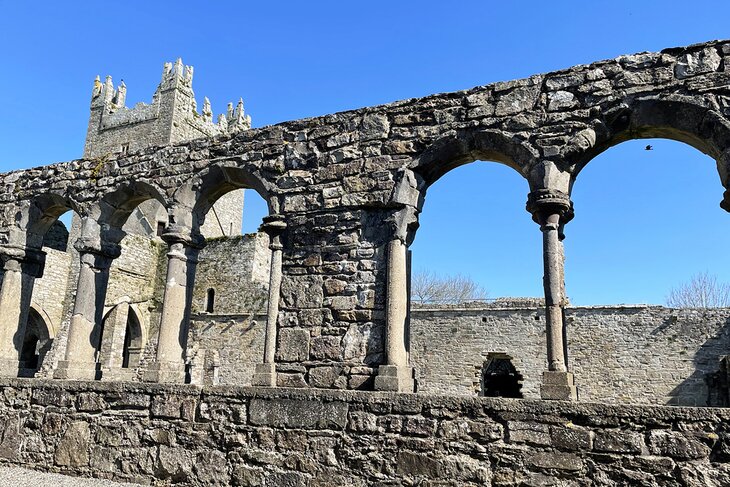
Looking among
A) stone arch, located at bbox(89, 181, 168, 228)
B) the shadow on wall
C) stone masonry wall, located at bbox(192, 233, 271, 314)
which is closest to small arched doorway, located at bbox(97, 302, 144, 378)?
stone masonry wall, located at bbox(192, 233, 271, 314)

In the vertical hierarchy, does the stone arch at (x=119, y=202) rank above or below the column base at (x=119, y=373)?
above

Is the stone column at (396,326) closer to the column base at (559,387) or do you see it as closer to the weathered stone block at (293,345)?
the weathered stone block at (293,345)

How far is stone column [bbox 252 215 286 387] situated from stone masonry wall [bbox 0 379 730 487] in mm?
419

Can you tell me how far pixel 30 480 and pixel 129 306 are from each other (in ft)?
46.0

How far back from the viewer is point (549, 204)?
5.60 meters

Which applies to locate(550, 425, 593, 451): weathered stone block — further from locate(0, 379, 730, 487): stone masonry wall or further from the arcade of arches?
the arcade of arches

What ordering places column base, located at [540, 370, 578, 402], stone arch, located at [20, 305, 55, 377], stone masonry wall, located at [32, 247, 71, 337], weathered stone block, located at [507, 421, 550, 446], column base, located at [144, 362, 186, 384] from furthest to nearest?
stone masonry wall, located at [32, 247, 71, 337] < stone arch, located at [20, 305, 55, 377] < column base, located at [144, 362, 186, 384] < column base, located at [540, 370, 578, 402] < weathered stone block, located at [507, 421, 550, 446]

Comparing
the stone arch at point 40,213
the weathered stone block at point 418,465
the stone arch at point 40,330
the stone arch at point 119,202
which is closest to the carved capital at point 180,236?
the stone arch at point 119,202

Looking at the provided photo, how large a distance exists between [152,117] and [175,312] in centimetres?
2964

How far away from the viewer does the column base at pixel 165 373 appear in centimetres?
674

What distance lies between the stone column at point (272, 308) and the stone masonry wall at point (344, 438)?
1.37ft

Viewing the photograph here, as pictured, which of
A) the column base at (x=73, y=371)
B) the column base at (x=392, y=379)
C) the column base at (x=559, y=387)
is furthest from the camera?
the column base at (x=73, y=371)

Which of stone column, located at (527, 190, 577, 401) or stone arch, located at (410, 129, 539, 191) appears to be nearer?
stone column, located at (527, 190, 577, 401)

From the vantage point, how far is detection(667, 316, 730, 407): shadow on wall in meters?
15.9
